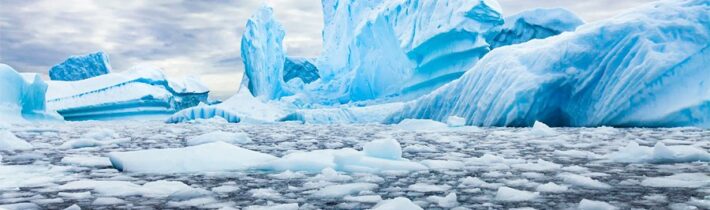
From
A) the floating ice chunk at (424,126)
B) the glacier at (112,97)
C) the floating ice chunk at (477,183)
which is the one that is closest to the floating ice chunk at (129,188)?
the floating ice chunk at (477,183)

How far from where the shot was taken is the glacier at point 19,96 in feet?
61.5

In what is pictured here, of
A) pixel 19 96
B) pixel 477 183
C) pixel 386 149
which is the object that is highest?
pixel 19 96

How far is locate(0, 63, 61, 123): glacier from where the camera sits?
18750 mm

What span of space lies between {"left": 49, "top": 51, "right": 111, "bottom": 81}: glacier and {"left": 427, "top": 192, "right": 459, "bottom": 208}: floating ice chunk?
44380 millimetres

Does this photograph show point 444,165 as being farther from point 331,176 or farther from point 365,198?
point 365,198

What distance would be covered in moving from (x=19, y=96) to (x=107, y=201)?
19882 millimetres

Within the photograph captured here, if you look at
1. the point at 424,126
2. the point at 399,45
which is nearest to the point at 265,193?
the point at 424,126

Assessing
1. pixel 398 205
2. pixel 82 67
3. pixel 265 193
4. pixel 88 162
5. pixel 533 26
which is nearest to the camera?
pixel 398 205

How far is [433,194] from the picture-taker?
3.04 metres

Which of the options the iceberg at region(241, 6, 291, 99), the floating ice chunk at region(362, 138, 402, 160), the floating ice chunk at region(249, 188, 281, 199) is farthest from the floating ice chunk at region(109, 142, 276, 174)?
the iceberg at region(241, 6, 291, 99)

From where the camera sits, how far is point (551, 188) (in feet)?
10.2

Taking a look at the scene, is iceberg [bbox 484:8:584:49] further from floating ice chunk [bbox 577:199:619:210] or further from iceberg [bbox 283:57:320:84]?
iceberg [bbox 283:57:320:84]

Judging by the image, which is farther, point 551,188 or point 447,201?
point 551,188

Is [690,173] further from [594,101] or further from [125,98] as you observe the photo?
[125,98]
